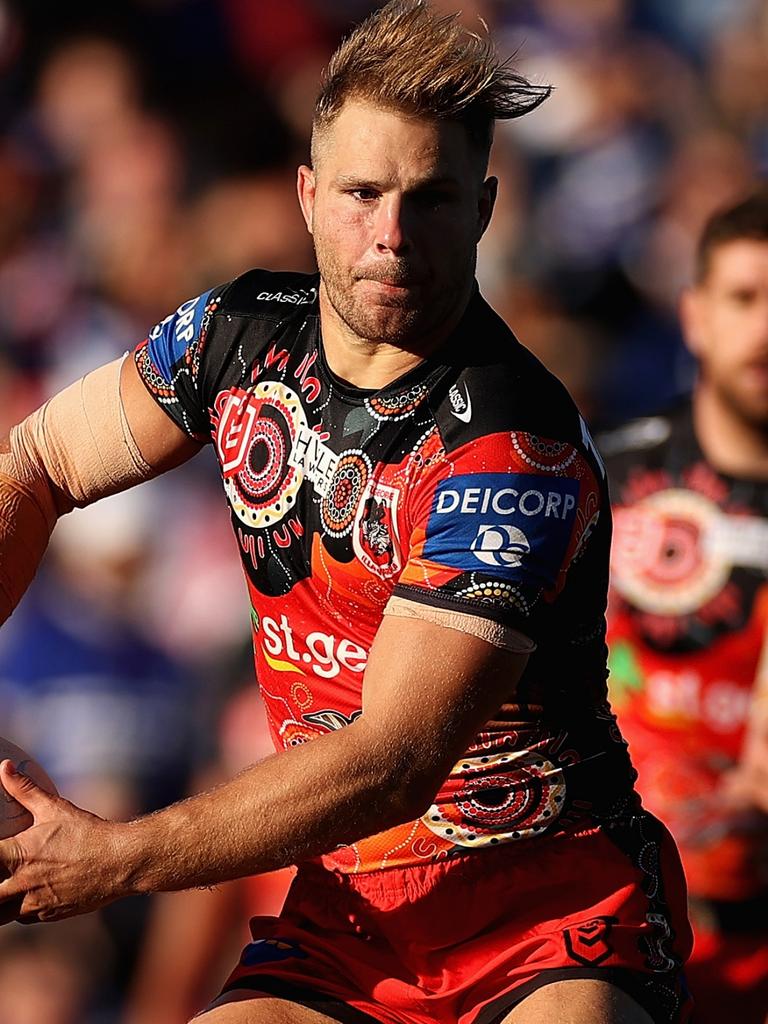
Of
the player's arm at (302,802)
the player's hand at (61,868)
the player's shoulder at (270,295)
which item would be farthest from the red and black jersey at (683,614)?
the player's hand at (61,868)

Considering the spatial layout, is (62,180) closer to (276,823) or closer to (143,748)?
(143,748)

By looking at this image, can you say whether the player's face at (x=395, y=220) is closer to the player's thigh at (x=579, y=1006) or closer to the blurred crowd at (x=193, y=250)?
the player's thigh at (x=579, y=1006)

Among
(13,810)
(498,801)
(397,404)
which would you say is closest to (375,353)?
(397,404)

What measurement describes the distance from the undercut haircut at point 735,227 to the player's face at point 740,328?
0.06ft

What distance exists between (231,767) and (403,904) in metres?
2.72

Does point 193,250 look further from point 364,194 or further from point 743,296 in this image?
point 364,194

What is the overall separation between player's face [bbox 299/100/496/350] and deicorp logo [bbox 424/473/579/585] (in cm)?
35

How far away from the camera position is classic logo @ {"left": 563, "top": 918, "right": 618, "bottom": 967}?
9.93 ft

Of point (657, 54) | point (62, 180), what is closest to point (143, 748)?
point (62, 180)

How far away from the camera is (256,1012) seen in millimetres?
3023

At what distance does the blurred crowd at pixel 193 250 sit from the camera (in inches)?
241

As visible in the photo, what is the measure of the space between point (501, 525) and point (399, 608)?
221mm

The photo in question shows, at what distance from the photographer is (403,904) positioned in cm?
314

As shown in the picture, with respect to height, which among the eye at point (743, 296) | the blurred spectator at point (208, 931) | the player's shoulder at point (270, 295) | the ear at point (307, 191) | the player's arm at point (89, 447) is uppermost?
the ear at point (307, 191)
